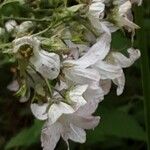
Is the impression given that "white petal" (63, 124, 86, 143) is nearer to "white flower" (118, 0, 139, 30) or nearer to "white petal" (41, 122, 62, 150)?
"white petal" (41, 122, 62, 150)

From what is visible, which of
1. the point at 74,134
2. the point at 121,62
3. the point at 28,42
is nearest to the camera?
the point at 28,42

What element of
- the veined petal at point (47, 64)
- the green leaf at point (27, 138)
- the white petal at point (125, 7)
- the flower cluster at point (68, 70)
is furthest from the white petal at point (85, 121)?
the green leaf at point (27, 138)

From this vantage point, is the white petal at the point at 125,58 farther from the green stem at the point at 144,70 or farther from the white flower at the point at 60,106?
the white flower at the point at 60,106

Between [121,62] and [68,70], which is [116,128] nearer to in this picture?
[121,62]

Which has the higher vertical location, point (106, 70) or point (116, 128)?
point (106, 70)

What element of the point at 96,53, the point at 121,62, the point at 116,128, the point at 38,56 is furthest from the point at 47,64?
the point at 116,128

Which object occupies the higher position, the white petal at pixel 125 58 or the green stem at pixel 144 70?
the white petal at pixel 125 58
